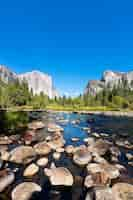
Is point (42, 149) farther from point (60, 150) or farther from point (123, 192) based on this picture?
point (123, 192)

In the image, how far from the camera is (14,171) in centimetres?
1147

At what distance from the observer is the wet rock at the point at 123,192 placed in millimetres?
8430

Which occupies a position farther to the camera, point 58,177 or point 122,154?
point 122,154

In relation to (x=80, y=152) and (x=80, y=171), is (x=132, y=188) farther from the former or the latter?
(x=80, y=152)

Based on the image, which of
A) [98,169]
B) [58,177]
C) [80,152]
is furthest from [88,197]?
[80,152]

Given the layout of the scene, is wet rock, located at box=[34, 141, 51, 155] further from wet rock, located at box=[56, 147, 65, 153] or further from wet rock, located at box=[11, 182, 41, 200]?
wet rock, located at box=[11, 182, 41, 200]

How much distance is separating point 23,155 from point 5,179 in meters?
3.90

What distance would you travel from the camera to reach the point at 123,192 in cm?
895

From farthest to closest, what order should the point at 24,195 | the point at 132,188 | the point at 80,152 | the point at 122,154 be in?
1. the point at 122,154
2. the point at 80,152
3. the point at 132,188
4. the point at 24,195

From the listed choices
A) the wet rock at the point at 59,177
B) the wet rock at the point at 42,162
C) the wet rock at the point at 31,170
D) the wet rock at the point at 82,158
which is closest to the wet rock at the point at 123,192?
the wet rock at the point at 59,177

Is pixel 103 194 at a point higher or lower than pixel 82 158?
higher

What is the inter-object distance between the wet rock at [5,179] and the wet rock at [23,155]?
2.04 m

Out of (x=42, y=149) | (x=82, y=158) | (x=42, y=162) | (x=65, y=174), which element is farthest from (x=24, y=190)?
(x=42, y=149)

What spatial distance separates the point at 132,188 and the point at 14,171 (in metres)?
7.44
